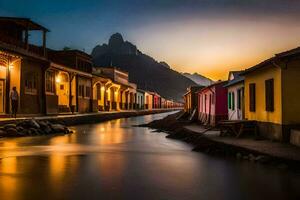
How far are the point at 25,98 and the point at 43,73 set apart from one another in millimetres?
3721

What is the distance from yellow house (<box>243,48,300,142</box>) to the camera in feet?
50.4

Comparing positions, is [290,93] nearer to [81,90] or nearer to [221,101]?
[221,101]

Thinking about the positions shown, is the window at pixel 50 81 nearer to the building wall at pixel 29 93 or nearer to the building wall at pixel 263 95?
the building wall at pixel 29 93

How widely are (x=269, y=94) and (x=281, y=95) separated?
4.37 ft

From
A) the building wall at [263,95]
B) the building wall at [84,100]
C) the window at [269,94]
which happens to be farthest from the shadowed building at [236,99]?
the building wall at [84,100]

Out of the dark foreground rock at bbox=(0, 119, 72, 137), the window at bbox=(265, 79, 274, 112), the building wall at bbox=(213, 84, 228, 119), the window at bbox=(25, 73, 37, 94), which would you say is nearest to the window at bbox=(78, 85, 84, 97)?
the window at bbox=(25, 73, 37, 94)

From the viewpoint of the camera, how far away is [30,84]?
106ft

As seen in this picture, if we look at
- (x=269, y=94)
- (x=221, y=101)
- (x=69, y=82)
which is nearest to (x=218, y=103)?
(x=221, y=101)

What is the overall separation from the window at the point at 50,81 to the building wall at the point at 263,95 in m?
19.5

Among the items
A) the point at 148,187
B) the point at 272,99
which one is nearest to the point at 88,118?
the point at 272,99

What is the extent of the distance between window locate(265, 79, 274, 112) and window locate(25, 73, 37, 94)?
1982 centimetres

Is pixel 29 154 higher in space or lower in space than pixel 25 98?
lower

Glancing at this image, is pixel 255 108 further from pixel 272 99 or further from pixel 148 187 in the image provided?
pixel 148 187

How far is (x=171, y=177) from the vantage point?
32.9ft
